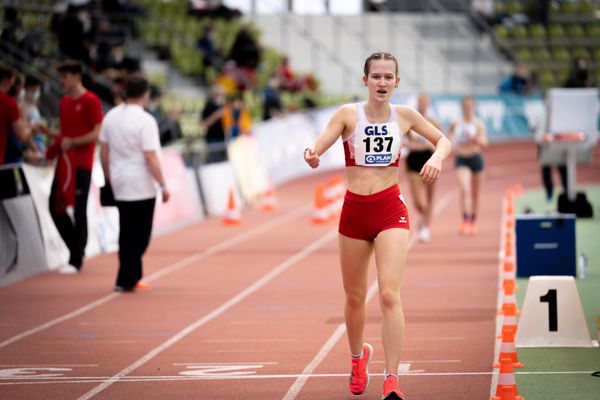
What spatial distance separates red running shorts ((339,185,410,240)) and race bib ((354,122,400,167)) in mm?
199

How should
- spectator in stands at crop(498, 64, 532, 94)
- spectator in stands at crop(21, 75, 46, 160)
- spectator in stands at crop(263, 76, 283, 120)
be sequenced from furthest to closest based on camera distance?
spectator in stands at crop(498, 64, 532, 94) < spectator in stands at crop(263, 76, 283, 120) < spectator in stands at crop(21, 75, 46, 160)

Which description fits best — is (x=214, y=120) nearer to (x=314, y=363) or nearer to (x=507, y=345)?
(x=314, y=363)

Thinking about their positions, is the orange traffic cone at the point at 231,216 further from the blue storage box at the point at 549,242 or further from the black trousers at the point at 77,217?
the blue storage box at the point at 549,242

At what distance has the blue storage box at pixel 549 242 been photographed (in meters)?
14.9

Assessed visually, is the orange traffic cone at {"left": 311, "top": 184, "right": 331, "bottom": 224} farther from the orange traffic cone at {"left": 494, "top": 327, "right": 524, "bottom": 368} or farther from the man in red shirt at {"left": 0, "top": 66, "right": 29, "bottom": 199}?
the orange traffic cone at {"left": 494, "top": 327, "right": 524, "bottom": 368}

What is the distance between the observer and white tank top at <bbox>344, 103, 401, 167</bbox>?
28.9 feet

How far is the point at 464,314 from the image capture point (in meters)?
12.9

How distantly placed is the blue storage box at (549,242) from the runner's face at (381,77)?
6.61 m

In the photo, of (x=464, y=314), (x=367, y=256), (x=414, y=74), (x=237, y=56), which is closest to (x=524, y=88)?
(x=414, y=74)

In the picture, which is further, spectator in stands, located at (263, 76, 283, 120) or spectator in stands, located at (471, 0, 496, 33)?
spectator in stands, located at (471, 0, 496, 33)

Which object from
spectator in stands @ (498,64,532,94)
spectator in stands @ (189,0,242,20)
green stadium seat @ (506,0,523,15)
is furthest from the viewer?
green stadium seat @ (506,0,523,15)

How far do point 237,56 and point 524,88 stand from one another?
34.4 feet

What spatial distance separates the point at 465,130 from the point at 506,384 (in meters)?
13.1

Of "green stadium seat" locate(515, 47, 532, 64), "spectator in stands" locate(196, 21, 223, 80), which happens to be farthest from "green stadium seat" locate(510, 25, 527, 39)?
"spectator in stands" locate(196, 21, 223, 80)
